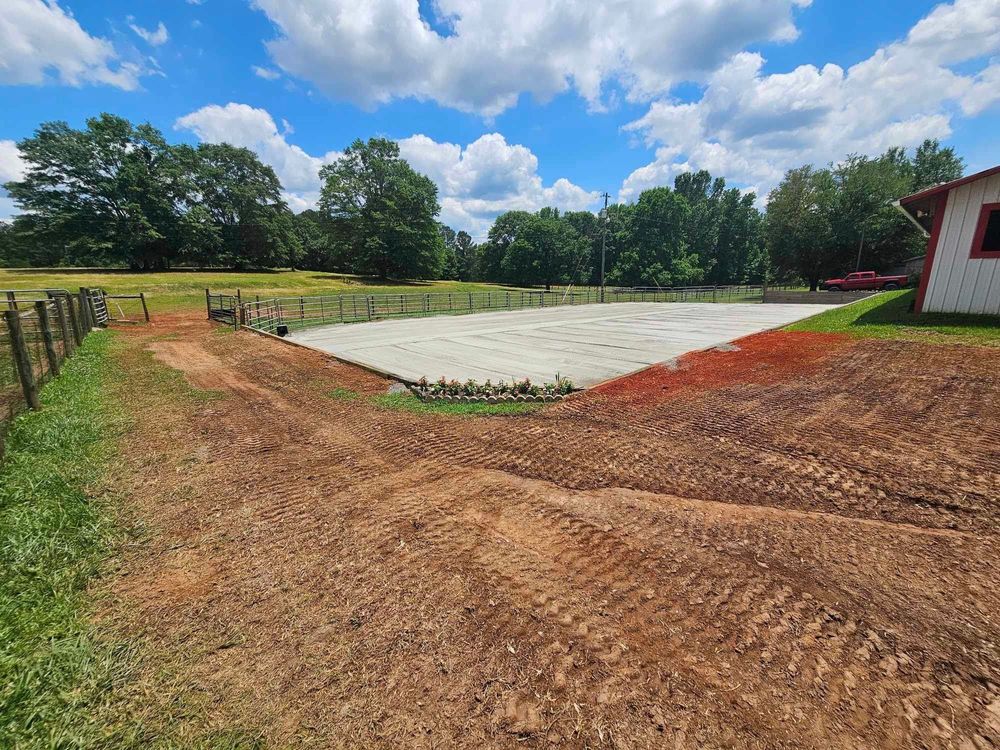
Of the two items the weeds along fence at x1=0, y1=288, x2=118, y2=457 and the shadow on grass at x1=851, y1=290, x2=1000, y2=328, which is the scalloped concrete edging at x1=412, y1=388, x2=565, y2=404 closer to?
the weeds along fence at x1=0, y1=288, x2=118, y2=457

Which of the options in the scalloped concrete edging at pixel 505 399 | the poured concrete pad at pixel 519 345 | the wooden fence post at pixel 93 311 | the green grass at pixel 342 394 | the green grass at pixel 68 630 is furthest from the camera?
the wooden fence post at pixel 93 311

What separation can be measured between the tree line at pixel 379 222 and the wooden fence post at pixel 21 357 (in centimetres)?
3793

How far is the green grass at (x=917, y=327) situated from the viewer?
9305 millimetres

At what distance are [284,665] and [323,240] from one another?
210 feet

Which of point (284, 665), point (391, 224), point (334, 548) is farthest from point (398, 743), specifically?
point (391, 224)

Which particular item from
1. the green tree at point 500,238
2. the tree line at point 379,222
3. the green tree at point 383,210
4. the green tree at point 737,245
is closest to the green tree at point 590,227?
the tree line at point 379,222

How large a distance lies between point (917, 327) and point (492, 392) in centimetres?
1182

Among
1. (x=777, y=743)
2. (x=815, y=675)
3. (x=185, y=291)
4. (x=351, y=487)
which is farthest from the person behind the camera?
(x=185, y=291)

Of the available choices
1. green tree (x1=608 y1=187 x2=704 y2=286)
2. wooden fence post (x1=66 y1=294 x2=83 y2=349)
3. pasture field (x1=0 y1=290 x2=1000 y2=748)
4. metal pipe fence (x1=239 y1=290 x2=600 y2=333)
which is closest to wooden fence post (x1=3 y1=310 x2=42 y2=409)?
pasture field (x1=0 y1=290 x2=1000 y2=748)

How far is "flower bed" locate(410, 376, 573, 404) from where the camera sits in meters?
7.05

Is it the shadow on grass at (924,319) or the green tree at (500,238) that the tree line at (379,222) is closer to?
the green tree at (500,238)

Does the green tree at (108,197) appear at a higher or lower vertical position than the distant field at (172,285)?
higher

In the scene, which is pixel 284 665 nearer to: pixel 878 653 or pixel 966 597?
pixel 878 653

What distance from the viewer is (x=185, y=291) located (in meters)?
32.3
